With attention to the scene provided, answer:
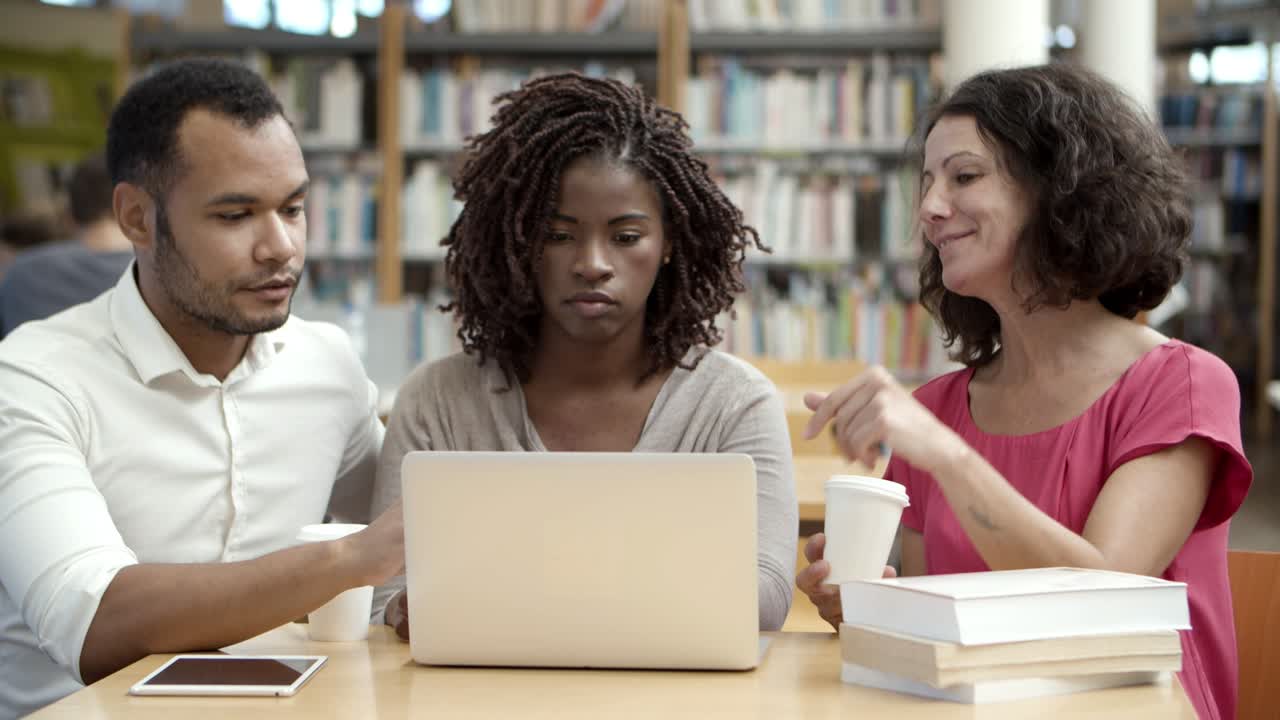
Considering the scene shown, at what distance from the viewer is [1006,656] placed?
109cm

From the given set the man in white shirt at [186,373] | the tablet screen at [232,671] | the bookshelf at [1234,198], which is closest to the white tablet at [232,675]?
the tablet screen at [232,671]

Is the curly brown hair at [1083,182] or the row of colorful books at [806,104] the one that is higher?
the row of colorful books at [806,104]

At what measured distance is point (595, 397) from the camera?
174cm

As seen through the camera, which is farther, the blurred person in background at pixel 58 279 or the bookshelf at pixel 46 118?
the bookshelf at pixel 46 118

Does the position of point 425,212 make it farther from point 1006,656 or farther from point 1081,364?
point 1006,656

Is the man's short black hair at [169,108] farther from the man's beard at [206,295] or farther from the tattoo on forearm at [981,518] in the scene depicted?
the tattoo on forearm at [981,518]

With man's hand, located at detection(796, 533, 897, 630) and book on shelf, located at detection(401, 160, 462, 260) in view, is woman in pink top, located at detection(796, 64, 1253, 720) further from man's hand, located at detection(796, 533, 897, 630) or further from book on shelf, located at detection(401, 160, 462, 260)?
book on shelf, located at detection(401, 160, 462, 260)

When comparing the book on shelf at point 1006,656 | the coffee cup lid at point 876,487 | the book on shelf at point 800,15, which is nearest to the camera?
the book on shelf at point 1006,656

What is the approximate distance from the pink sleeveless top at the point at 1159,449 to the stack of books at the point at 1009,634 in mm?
345

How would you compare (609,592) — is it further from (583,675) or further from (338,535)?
(338,535)

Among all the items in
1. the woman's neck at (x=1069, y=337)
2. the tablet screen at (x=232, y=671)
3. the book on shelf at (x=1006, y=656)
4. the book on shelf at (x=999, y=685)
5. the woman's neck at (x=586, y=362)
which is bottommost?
the tablet screen at (x=232, y=671)

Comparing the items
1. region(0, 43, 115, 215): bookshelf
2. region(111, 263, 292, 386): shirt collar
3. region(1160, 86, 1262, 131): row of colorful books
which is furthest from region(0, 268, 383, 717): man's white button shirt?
region(0, 43, 115, 215): bookshelf

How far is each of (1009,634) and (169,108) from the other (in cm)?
119

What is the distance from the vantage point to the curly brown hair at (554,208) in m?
1.71
